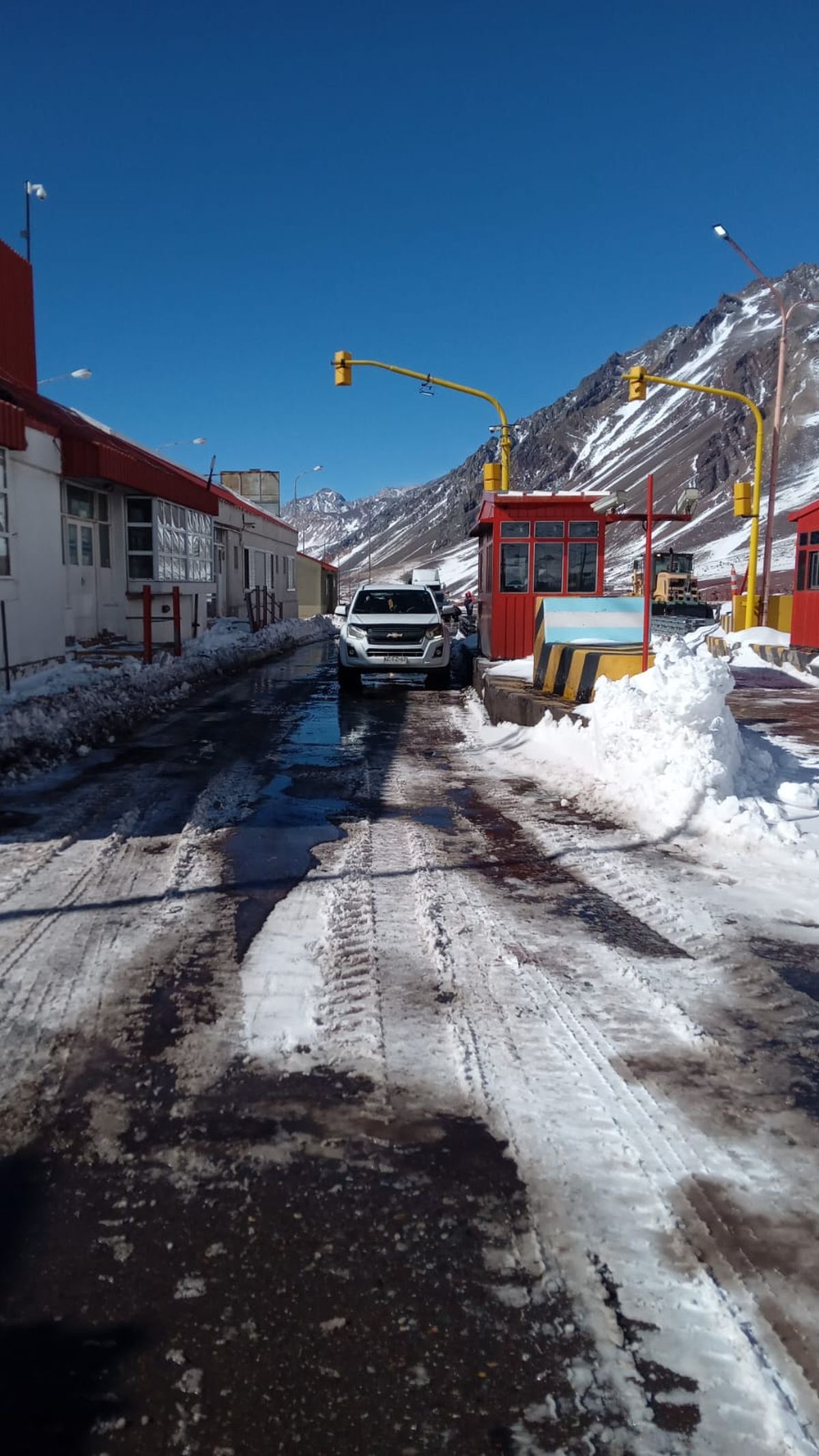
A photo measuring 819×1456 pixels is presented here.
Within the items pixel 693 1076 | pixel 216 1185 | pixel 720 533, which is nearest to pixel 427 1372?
pixel 216 1185

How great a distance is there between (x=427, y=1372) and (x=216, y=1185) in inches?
36.4

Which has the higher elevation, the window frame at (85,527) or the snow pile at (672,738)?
the window frame at (85,527)

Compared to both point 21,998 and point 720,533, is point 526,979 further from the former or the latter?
point 720,533

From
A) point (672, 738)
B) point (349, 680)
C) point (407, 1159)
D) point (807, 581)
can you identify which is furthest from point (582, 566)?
point (407, 1159)

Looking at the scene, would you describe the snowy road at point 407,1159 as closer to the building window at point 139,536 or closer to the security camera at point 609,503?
the security camera at point 609,503

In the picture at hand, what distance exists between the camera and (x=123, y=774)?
9406mm

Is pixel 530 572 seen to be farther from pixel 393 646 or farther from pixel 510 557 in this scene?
pixel 393 646

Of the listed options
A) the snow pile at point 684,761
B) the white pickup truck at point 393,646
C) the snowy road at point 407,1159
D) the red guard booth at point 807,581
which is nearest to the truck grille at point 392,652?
the white pickup truck at point 393,646

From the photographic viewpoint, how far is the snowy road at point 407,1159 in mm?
2244

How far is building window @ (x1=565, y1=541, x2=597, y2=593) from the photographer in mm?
18250

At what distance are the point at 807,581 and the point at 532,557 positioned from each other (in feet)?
21.4

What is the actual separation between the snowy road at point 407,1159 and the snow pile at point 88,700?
14.2ft

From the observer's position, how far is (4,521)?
15.0 metres

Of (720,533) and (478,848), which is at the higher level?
(720,533)
